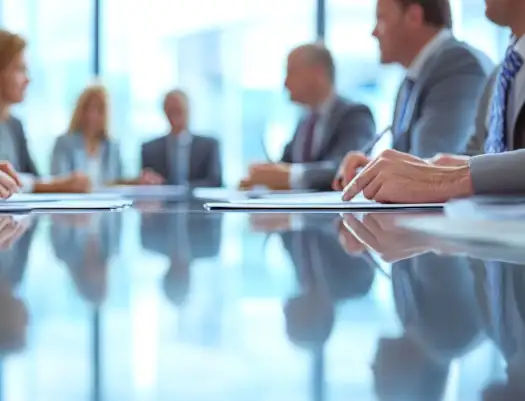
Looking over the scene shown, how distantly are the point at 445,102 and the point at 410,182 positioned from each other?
73 centimetres

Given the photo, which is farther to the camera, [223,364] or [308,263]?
[308,263]

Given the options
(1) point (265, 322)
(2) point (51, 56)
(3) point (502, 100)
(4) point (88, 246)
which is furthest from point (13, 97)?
(1) point (265, 322)

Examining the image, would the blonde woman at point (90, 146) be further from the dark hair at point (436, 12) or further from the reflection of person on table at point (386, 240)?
the reflection of person on table at point (386, 240)

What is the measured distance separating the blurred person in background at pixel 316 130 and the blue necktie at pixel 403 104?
0.20 m

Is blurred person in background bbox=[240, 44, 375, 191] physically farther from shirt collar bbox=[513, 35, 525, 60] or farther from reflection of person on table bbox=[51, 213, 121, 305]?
reflection of person on table bbox=[51, 213, 121, 305]

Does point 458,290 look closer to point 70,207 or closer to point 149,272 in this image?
point 149,272

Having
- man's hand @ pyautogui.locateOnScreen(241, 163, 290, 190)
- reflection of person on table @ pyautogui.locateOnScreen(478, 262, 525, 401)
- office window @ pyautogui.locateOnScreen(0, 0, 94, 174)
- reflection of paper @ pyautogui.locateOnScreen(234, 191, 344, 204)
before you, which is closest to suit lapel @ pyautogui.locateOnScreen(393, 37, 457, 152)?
man's hand @ pyautogui.locateOnScreen(241, 163, 290, 190)

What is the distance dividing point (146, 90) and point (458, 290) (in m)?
4.00

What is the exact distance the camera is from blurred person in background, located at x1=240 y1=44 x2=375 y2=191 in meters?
1.50

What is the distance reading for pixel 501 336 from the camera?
15 centimetres

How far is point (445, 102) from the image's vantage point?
1.34 m

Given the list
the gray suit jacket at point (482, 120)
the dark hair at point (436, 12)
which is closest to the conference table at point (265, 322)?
the gray suit jacket at point (482, 120)

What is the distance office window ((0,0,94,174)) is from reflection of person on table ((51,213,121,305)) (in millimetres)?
3564

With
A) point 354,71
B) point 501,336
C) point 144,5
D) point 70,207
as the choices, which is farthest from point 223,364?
point 144,5
